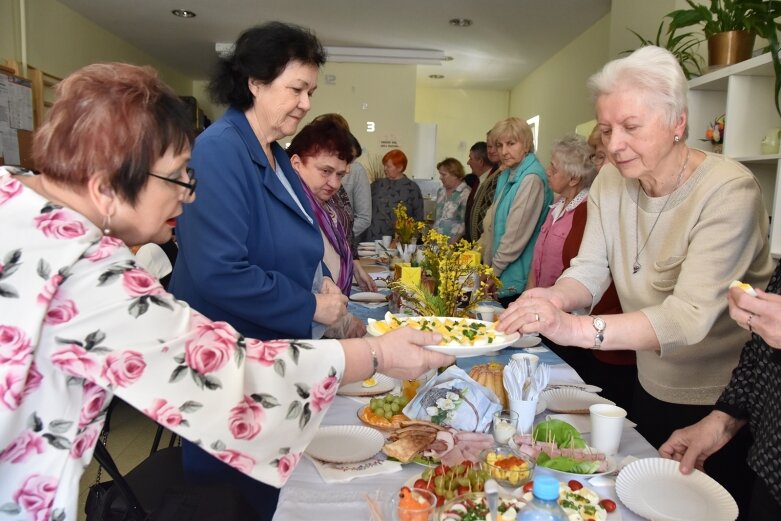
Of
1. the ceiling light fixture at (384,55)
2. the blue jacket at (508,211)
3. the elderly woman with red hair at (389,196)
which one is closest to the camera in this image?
the blue jacket at (508,211)

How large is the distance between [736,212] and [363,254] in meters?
3.88

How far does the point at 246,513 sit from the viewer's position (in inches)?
61.1

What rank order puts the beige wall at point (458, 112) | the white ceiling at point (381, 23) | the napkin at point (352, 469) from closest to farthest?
the napkin at point (352, 469), the white ceiling at point (381, 23), the beige wall at point (458, 112)

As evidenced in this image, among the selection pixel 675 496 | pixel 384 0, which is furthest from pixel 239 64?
pixel 384 0

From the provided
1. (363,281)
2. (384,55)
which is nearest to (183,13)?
(384,55)

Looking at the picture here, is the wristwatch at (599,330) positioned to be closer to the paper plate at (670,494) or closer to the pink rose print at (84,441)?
the paper plate at (670,494)

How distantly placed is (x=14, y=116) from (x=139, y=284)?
601cm

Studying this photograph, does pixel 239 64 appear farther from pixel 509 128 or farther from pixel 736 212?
pixel 509 128

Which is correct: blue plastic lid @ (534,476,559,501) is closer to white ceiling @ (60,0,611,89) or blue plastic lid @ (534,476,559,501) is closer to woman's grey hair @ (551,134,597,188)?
Answer: woman's grey hair @ (551,134,597,188)

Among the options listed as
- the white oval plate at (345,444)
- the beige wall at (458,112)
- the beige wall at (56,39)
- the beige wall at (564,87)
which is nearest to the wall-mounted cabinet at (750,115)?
the white oval plate at (345,444)

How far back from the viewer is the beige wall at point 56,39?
596 centimetres

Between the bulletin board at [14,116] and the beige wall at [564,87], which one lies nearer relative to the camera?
the bulletin board at [14,116]

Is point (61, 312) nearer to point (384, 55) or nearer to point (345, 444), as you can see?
point (345, 444)

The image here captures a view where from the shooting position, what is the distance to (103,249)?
0.86 meters
